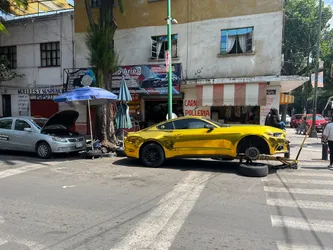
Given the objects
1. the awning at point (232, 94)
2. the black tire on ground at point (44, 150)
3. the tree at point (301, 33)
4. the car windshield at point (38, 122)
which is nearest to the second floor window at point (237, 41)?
the awning at point (232, 94)

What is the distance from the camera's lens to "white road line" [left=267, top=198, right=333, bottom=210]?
5035 mm

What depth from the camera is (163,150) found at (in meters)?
8.66

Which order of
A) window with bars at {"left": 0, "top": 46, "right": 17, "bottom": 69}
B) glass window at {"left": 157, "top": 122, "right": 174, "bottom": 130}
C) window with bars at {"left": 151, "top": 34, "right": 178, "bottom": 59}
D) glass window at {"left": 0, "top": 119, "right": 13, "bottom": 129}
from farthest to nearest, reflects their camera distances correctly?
window with bars at {"left": 0, "top": 46, "right": 17, "bottom": 69}, window with bars at {"left": 151, "top": 34, "right": 178, "bottom": 59}, glass window at {"left": 0, "top": 119, "right": 13, "bottom": 129}, glass window at {"left": 157, "top": 122, "right": 174, "bottom": 130}

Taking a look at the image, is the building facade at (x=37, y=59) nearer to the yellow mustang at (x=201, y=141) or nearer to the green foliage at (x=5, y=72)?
the green foliage at (x=5, y=72)

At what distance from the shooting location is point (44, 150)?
1018cm

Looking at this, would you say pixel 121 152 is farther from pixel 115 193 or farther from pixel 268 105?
pixel 268 105

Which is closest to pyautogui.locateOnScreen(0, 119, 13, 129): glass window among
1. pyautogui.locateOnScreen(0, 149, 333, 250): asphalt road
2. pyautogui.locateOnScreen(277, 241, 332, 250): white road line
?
pyautogui.locateOnScreen(0, 149, 333, 250): asphalt road

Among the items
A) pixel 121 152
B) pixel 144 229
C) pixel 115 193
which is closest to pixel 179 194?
pixel 115 193

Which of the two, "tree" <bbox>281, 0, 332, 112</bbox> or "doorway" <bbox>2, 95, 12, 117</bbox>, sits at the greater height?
"tree" <bbox>281, 0, 332, 112</bbox>

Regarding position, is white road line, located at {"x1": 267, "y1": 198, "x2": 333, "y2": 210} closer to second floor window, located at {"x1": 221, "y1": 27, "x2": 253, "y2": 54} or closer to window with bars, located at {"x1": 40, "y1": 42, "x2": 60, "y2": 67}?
second floor window, located at {"x1": 221, "y1": 27, "x2": 253, "y2": 54}

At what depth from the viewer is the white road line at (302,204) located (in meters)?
5.04

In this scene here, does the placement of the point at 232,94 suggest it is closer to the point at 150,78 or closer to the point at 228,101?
the point at 228,101

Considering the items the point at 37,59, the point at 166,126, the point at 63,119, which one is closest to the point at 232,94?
the point at 166,126

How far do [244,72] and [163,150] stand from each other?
7.25 metres
